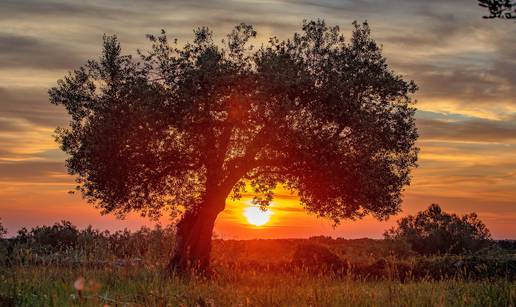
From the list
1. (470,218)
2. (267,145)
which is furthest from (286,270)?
(470,218)

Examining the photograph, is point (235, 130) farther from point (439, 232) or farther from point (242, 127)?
point (439, 232)

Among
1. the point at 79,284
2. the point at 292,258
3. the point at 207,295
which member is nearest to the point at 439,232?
the point at 292,258

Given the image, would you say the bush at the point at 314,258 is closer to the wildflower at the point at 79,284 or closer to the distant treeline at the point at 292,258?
the distant treeline at the point at 292,258

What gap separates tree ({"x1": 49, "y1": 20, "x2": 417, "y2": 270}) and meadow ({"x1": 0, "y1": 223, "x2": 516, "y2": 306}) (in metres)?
2.90

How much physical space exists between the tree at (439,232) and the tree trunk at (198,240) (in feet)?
61.8

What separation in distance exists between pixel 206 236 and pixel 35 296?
1437 cm

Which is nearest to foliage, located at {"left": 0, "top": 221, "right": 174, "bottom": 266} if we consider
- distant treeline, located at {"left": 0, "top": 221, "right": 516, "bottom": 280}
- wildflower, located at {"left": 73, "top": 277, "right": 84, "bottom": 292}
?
distant treeline, located at {"left": 0, "top": 221, "right": 516, "bottom": 280}

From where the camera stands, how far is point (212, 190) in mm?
30734

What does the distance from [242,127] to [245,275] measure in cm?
670

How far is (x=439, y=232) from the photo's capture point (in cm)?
4750

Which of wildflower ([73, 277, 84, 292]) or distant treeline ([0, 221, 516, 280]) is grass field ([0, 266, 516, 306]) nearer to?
distant treeline ([0, 221, 516, 280])

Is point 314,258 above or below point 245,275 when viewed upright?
above

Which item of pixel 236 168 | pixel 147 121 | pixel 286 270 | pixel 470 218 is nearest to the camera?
pixel 147 121

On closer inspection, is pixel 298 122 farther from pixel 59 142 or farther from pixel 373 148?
pixel 59 142
